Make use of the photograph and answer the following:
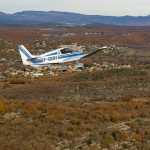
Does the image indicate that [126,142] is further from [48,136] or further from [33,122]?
[33,122]

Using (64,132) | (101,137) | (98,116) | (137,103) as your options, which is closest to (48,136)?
(64,132)

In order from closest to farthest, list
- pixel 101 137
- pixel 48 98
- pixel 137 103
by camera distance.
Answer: pixel 101 137 < pixel 137 103 < pixel 48 98

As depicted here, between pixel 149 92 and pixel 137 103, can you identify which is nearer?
pixel 137 103

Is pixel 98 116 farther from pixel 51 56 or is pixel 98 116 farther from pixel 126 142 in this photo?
pixel 51 56

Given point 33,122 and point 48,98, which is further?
point 48,98

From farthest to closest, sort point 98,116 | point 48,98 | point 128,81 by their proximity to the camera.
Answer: point 128,81, point 48,98, point 98,116

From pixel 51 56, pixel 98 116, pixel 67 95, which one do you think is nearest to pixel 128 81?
pixel 67 95

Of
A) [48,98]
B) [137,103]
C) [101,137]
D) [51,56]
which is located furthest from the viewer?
[51,56]

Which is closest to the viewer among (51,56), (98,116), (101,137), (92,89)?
(101,137)

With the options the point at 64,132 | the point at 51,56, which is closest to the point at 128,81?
the point at 51,56
